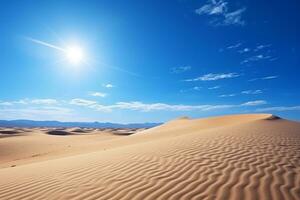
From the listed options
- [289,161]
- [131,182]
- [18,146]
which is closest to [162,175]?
[131,182]

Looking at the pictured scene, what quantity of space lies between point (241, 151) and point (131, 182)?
14.0 ft

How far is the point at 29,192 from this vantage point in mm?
5945

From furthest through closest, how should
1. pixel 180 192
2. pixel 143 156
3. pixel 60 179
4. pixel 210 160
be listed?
pixel 143 156, pixel 210 160, pixel 60 179, pixel 180 192

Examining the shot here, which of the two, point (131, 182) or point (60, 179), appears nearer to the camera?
point (131, 182)

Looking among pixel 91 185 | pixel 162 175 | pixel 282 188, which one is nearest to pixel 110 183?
pixel 91 185

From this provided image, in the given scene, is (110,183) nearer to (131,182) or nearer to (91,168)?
(131,182)

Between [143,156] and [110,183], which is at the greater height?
[143,156]

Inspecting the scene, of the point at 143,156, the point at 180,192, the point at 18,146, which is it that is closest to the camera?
the point at 180,192

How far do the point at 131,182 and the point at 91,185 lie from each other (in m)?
0.92

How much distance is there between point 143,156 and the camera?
8.69 meters

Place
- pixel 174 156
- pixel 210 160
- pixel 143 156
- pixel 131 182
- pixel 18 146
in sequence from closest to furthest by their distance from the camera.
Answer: pixel 131 182, pixel 210 160, pixel 174 156, pixel 143 156, pixel 18 146

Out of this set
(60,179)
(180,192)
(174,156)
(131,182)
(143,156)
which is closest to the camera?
(180,192)

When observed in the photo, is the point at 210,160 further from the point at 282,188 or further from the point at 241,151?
the point at 282,188

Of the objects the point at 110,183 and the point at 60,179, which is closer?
the point at 110,183
